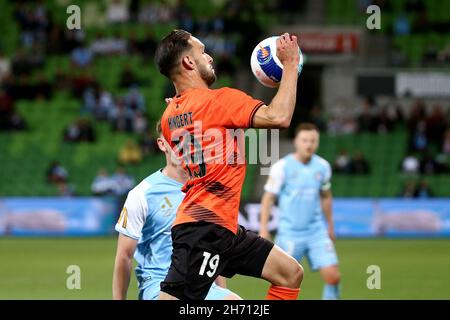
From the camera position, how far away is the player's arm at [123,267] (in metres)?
6.32

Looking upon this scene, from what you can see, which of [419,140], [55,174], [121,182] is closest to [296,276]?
[121,182]

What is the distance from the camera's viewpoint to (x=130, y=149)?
77.5ft

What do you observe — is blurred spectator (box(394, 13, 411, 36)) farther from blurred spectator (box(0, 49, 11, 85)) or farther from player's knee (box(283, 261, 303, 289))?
player's knee (box(283, 261, 303, 289))

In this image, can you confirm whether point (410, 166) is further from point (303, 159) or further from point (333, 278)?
point (333, 278)

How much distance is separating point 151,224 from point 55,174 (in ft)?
54.8

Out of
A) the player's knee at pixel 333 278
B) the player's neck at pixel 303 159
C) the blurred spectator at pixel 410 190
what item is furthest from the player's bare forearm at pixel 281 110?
the blurred spectator at pixel 410 190

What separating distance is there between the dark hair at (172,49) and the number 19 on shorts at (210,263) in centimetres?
123

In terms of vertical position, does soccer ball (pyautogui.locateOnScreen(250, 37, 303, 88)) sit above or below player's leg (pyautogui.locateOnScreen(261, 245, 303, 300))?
above

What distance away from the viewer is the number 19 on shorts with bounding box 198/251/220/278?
18.7ft

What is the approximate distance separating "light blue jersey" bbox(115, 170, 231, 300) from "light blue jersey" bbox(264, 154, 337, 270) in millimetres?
4058

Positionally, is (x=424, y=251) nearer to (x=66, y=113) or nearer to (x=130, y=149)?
(x=130, y=149)

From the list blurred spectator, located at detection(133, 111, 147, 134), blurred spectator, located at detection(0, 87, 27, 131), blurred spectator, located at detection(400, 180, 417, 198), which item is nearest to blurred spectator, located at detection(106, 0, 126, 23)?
blurred spectator, located at detection(133, 111, 147, 134)

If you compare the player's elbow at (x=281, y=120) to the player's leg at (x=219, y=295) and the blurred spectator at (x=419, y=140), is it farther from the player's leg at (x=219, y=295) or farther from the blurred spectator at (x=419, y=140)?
the blurred spectator at (x=419, y=140)
